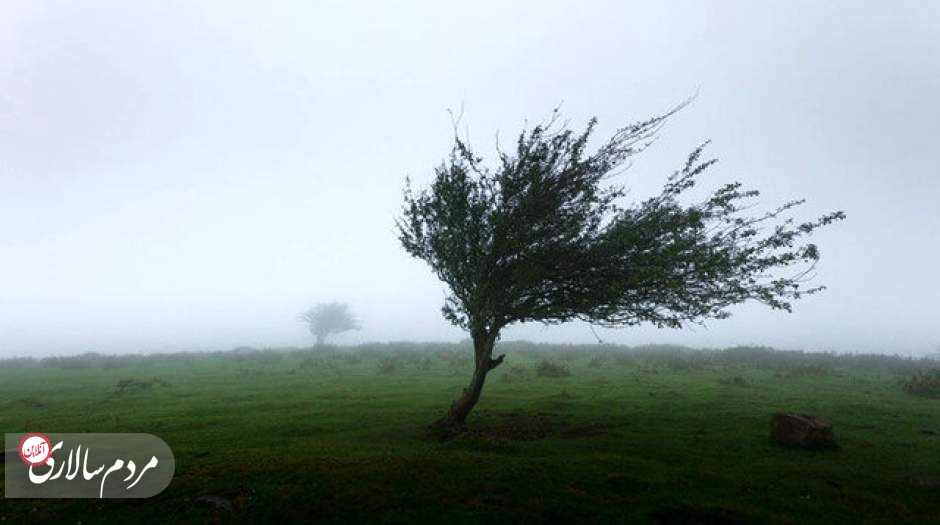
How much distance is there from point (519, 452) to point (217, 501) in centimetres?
829

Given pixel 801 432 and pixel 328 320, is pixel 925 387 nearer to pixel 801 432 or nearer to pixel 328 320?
pixel 801 432

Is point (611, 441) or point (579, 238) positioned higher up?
point (579, 238)

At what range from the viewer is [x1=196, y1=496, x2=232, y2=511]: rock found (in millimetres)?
10969

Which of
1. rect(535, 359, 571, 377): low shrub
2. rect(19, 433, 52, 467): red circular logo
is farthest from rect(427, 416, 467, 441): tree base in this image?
rect(535, 359, 571, 377): low shrub

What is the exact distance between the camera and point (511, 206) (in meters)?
18.6

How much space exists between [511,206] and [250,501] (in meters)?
12.2

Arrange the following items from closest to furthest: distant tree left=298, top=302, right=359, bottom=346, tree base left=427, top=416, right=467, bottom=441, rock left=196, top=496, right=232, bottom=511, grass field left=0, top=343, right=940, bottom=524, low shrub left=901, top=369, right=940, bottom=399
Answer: grass field left=0, top=343, right=940, bottom=524 → rock left=196, top=496, right=232, bottom=511 → tree base left=427, top=416, right=467, bottom=441 → low shrub left=901, top=369, right=940, bottom=399 → distant tree left=298, top=302, right=359, bottom=346

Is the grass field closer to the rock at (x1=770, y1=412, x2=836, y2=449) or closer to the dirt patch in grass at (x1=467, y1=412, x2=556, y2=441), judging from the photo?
the dirt patch in grass at (x1=467, y1=412, x2=556, y2=441)

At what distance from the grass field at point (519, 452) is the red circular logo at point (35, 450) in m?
2.99

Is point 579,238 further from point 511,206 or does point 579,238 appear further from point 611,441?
point 611,441

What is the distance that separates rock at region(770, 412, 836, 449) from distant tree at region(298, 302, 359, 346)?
4082 inches

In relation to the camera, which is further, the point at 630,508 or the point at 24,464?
the point at 24,464

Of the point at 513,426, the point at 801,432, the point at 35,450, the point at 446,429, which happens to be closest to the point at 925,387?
the point at 801,432

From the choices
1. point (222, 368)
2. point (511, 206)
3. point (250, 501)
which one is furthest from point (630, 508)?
point (222, 368)
